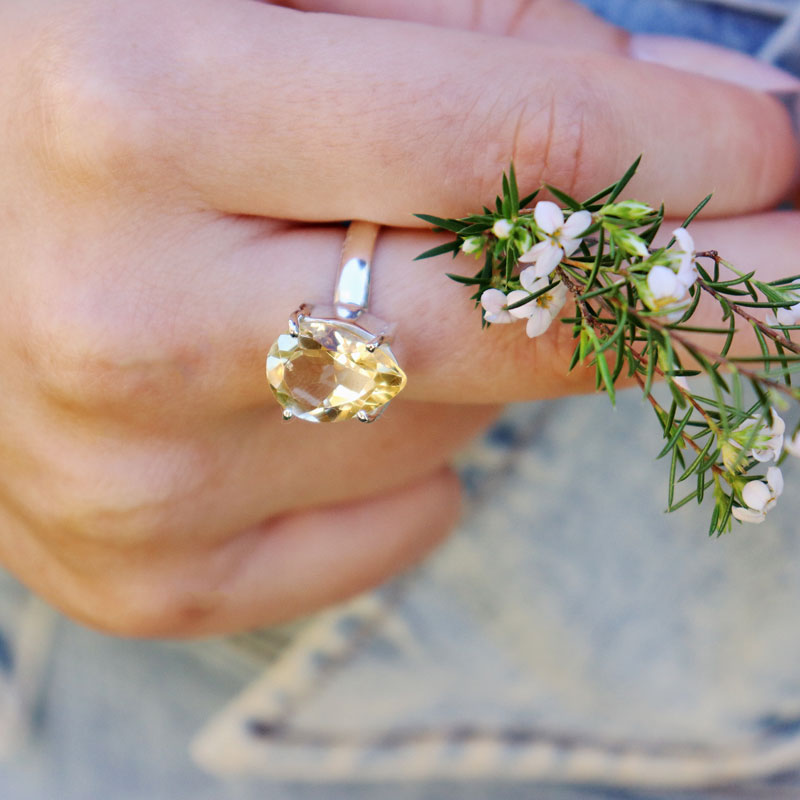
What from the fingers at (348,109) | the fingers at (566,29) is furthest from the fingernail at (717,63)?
the fingers at (348,109)

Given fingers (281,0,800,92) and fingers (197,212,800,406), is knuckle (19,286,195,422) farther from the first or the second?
fingers (281,0,800,92)

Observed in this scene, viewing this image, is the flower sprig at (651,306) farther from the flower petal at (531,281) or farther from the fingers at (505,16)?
the fingers at (505,16)

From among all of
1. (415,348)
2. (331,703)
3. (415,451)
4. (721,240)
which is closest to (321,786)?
(331,703)

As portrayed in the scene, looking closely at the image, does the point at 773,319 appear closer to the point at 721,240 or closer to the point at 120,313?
the point at 721,240

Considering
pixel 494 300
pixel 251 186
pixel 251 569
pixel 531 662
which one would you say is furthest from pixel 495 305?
pixel 531 662

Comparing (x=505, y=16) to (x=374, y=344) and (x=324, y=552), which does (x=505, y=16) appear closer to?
(x=374, y=344)

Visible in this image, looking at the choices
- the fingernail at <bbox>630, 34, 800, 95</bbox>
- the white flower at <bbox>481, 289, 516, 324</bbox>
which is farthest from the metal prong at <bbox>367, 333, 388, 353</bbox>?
the fingernail at <bbox>630, 34, 800, 95</bbox>
